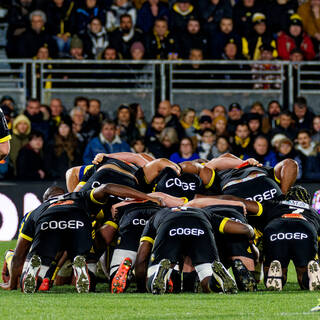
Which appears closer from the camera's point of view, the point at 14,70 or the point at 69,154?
the point at 69,154

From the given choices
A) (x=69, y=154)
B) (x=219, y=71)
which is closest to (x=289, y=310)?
(x=69, y=154)

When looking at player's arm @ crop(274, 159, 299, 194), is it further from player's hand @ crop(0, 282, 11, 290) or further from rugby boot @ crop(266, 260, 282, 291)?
player's hand @ crop(0, 282, 11, 290)

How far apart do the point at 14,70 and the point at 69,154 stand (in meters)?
2.79

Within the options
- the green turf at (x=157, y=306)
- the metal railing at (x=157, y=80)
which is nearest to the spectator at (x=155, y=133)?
the metal railing at (x=157, y=80)

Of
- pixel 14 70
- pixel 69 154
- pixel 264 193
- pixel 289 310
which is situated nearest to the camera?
pixel 289 310

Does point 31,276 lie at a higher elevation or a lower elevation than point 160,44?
lower

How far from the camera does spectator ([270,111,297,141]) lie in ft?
59.6

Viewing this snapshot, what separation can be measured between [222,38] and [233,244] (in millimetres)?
10136

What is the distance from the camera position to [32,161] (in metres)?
16.8

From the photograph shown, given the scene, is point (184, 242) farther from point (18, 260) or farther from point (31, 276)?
point (18, 260)

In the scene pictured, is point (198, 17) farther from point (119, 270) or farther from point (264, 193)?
point (119, 270)

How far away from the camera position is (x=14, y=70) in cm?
1917

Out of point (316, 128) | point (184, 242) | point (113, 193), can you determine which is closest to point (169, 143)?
point (316, 128)

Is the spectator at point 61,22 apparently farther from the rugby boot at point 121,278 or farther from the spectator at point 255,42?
the rugby boot at point 121,278
